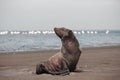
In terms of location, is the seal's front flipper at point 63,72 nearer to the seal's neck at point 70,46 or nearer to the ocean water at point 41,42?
the seal's neck at point 70,46

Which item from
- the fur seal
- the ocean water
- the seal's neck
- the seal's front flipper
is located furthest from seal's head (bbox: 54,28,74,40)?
the ocean water

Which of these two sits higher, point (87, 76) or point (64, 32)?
point (64, 32)

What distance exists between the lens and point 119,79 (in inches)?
416

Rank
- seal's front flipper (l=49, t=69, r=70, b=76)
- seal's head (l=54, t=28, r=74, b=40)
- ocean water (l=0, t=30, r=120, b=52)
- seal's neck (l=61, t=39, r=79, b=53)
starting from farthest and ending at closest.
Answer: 1. ocean water (l=0, t=30, r=120, b=52)
2. seal's head (l=54, t=28, r=74, b=40)
3. seal's neck (l=61, t=39, r=79, b=53)
4. seal's front flipper (l=49, t=69, r=70, b=76)

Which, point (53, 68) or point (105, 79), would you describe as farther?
point (53, 68)

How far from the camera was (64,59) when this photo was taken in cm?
1183

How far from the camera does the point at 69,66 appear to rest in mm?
12047

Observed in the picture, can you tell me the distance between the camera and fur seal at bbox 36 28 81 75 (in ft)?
38.4

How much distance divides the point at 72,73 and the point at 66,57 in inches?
21.5

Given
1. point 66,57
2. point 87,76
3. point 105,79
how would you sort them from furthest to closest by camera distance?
point 66,57 < point 87,76 < point 105,79

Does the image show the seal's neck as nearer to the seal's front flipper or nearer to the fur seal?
the fur seal

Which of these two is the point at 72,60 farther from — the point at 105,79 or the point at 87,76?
the point at 105,79

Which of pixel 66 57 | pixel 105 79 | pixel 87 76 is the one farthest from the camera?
pixel 66 57

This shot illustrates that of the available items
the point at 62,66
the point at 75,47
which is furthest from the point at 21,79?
the point at 75,47
